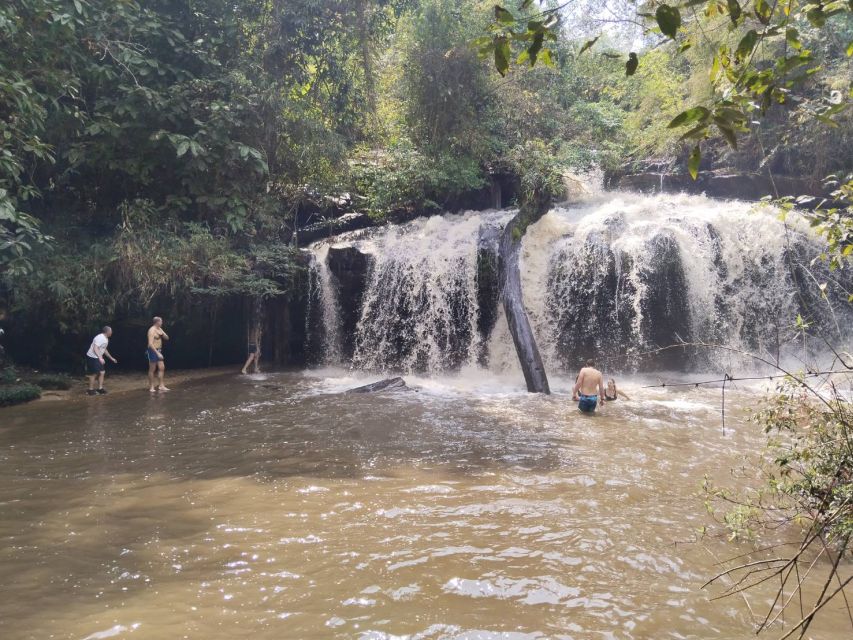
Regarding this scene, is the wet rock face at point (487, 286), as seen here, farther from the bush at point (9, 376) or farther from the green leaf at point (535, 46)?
the green leaf at point (535, 46)

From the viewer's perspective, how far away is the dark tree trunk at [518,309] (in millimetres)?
11141

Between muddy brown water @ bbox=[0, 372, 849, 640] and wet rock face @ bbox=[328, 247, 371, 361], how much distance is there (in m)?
5.97

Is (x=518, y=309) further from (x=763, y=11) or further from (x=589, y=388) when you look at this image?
(x=763, y=11)

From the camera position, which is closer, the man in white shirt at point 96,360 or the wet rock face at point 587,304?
the man in white shirt at point 96,360

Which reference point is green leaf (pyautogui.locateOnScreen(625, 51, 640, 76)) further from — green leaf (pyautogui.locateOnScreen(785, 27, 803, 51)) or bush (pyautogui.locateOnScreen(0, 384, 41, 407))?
bush (pyautogui.locateOnScreen(0, 384, 41, 407))

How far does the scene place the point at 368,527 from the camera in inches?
188

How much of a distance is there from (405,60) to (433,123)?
1.98 metres

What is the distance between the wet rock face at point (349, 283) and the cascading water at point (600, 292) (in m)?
0.07

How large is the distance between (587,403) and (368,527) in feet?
16.8

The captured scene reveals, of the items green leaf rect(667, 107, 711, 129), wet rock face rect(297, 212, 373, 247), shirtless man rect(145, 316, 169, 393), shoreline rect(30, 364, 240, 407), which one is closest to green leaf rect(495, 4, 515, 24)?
green leaf rect(667, 107, 711, 129)

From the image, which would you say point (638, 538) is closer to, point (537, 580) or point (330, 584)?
point (537, 580)

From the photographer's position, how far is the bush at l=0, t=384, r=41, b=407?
10.1 m

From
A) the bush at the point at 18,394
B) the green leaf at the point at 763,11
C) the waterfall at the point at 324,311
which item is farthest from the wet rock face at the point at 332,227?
the green leaf at the point at 763,11

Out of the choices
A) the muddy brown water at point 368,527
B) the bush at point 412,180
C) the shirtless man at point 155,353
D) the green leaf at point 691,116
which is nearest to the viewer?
the green leaf at point 691,116
